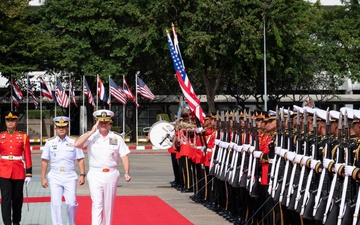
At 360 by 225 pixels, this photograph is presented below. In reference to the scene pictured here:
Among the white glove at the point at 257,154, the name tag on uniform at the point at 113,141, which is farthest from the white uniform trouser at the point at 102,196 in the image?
the white glove at the point at 257,154

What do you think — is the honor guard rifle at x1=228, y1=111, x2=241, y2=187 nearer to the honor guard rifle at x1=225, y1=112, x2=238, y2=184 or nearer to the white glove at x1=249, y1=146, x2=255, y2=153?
the honor guard rifle at x1=225, y1=112, x2=238, y2=184

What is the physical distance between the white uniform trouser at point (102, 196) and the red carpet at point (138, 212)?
337 cm

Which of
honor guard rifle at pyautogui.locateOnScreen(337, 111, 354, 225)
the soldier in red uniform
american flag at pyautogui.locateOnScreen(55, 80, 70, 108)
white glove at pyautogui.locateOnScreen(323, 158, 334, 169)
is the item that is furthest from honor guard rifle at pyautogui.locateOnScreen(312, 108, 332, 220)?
american flag at pyautogui.locateOnScreen(55, 80, 70, 108)

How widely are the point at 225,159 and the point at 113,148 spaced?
14.2ft

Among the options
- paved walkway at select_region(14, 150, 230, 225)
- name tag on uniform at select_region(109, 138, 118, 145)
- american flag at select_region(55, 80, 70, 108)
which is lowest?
paved walkway at select_region(14, 150, 230, 225)

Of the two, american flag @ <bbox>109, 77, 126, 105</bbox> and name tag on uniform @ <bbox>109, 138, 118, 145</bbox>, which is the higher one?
american flag @ <bbox>109, 77, 126, 105</bbox>

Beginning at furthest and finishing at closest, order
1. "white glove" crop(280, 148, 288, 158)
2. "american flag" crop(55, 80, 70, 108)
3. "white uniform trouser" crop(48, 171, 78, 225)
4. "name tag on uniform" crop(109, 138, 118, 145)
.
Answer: "american flag" crop(55, 80, 70, 108) < "white uniform trouser" crop(48, 171, 78, 225) < "name tag on uniform" crop(109, 138, 118, 145) < "white glove" crop(280, 148, 288, 158)

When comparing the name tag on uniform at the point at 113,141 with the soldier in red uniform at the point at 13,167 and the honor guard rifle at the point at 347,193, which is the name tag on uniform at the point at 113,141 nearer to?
the soldier in red uniform at the point at 13,167

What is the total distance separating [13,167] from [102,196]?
2525mm

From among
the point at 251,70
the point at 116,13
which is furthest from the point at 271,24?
the point at 116,13

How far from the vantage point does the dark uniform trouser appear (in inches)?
590

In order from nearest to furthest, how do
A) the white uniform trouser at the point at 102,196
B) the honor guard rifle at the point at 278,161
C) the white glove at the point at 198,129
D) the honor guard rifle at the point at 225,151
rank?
the white uniform trouser at the point at 102,196 → the honor guard rifle at the point at 278,161 → the honor guard rifle at the point at 225,151 → the white glove at the point at 198,129

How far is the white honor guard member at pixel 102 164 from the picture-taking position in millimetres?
13102

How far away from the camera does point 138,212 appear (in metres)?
18.3
